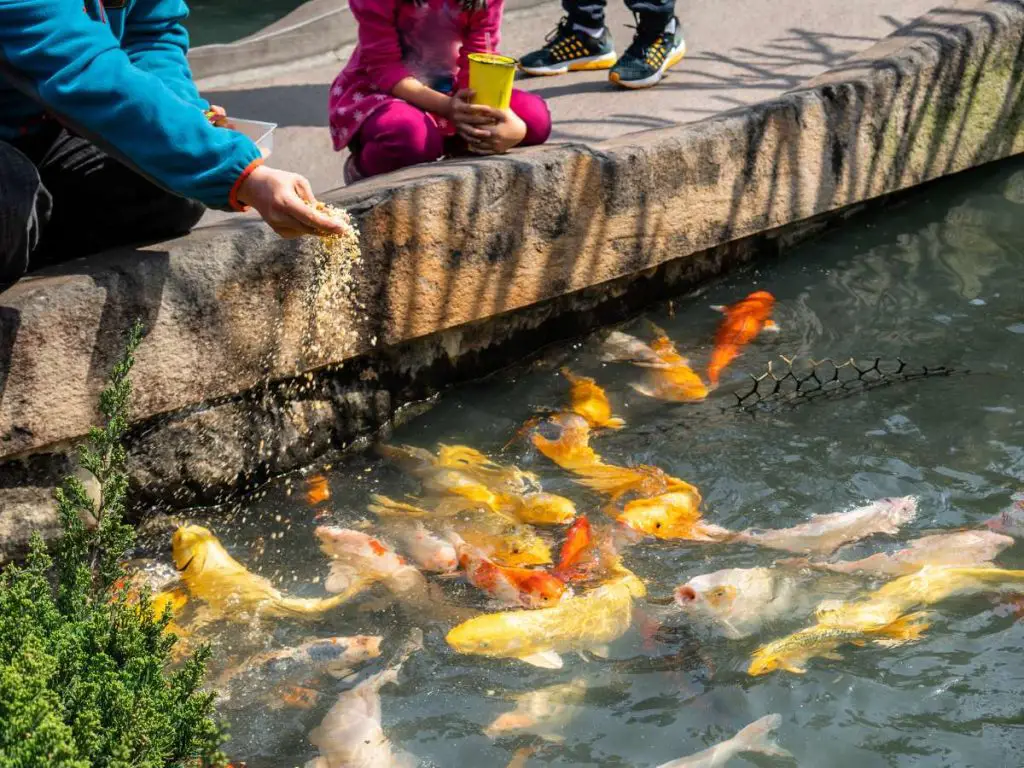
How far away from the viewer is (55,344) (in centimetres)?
354

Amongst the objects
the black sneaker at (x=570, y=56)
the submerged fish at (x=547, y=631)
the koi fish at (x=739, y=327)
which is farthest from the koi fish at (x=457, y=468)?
the black sneaker at (x=570, y=56)

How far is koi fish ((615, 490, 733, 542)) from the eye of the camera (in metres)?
3.92

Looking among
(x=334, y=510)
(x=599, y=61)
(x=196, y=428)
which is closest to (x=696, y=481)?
(x=334, y=510)

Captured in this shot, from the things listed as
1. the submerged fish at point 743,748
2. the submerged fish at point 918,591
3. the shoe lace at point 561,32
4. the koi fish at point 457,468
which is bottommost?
the koi fish at point 457,468

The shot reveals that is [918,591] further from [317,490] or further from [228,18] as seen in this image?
[228,18]

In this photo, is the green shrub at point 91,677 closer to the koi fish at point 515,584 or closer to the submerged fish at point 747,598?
the koi fish at point 515,584

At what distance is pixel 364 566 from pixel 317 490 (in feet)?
1.86

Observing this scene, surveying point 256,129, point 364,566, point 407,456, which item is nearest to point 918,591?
point 364,566

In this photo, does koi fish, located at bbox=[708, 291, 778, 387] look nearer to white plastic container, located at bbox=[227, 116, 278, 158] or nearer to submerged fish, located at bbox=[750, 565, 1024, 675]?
submerged fish, located at bbox=[750, 565, 1024, 675]

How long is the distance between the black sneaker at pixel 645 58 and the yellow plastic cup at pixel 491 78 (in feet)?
6.55

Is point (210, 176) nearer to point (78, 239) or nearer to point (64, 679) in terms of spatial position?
point (78, 239)

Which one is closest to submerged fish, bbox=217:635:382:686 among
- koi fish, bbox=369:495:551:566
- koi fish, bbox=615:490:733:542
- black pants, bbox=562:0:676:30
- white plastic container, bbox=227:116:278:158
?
koi fish, bbox=369:495:551:566

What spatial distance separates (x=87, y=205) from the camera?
3.86 metres

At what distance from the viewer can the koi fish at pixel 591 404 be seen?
4629mm
